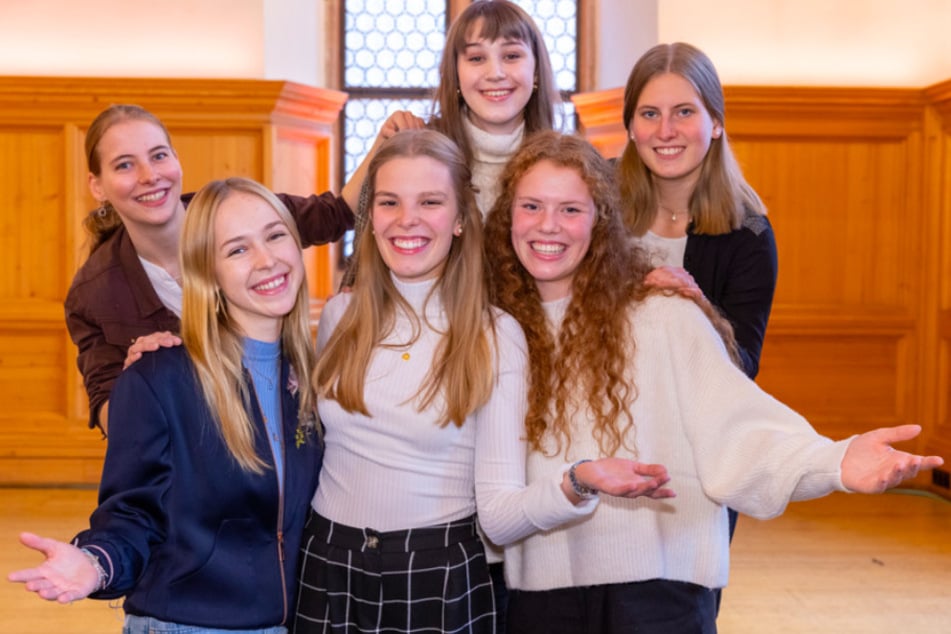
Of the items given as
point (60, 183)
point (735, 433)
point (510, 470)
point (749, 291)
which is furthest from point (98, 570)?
point (60, 183)

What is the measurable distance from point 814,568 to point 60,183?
4027mm

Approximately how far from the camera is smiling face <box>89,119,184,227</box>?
8.71 feet

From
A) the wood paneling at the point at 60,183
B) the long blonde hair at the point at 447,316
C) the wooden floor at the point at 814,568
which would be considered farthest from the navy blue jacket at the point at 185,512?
the wood paneling at the point at 60,183

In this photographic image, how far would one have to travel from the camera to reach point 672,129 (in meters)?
2.56

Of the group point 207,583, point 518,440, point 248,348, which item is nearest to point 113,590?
point 207,583

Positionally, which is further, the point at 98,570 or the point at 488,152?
the point at 488,152

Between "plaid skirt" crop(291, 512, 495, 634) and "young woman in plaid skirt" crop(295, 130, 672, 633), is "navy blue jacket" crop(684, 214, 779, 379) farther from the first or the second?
"plaid skirt" crop(291, 512, 495, 634)

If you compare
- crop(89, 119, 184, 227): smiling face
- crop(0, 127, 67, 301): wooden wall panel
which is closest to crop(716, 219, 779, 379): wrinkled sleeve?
crop(89, 119, 184, 227): smiling face

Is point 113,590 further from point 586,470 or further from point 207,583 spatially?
point 586,470

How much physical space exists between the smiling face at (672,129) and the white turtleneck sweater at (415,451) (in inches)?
27.0

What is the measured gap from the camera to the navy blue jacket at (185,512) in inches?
74.2

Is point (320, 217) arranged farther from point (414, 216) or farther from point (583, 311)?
point (583, 311)

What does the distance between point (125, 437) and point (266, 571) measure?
1.12ft

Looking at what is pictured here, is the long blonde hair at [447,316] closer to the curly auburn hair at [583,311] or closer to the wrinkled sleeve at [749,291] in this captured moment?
the curly auburn hair at [583,311]
